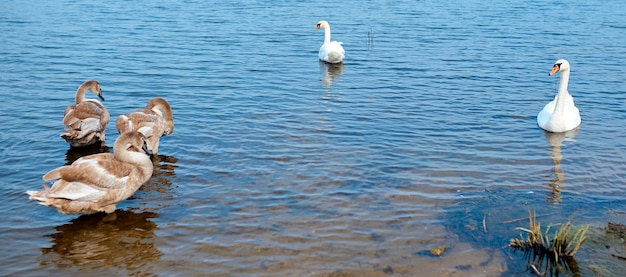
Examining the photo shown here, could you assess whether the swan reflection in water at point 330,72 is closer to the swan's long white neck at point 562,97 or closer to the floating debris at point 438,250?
the swan's long white neck at point 562,97

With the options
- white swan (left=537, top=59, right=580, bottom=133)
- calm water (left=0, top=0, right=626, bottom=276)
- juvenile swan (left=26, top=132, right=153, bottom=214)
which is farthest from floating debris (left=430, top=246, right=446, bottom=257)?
white swan (left=537, top=59, right=580, bottom=133)

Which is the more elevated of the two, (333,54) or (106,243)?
(333,54)

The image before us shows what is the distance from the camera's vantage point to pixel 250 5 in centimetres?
2988

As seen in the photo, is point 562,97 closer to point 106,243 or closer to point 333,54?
point 333,54

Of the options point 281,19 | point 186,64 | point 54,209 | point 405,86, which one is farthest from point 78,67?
point 281,19

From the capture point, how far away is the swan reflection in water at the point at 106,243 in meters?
6.79

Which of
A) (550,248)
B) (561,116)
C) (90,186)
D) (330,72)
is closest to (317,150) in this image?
(90,186)

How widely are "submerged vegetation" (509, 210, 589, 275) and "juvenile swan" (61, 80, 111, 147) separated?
21.8ft

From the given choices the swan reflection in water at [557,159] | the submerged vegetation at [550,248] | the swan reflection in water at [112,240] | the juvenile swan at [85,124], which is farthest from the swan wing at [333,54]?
the submerged vegetation at [550,248]

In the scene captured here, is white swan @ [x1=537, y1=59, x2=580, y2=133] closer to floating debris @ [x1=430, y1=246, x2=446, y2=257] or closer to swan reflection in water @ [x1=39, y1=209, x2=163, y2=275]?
floating debris @ [x1=430, y1=246, x2=446, y2=257]

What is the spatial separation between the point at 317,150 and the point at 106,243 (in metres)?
4.08

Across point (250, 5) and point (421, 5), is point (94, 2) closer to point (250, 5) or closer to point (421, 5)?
point (250, 5)

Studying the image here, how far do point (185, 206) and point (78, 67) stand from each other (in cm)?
965

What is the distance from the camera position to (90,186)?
7648mm
